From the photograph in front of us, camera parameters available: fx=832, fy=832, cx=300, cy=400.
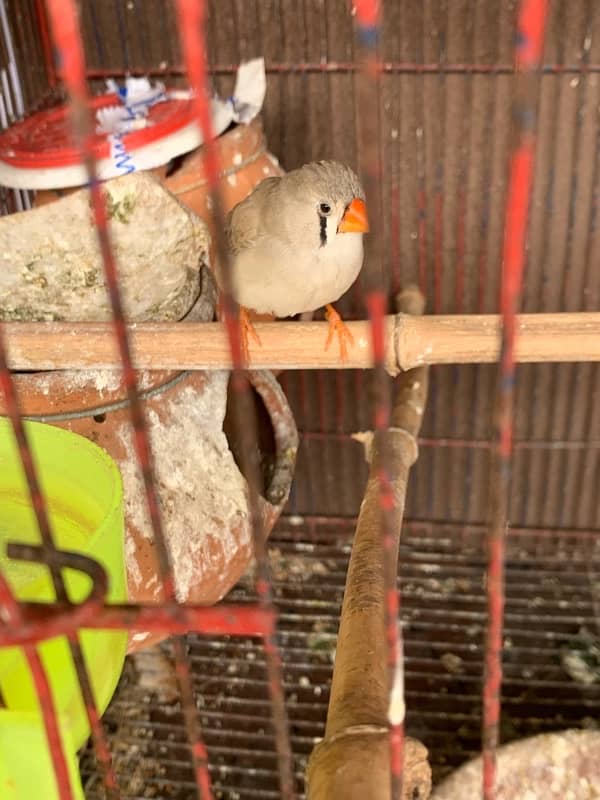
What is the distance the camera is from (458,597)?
75.7 inches

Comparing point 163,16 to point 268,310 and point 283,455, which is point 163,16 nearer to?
point 268,310

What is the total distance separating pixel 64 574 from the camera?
0.65 m

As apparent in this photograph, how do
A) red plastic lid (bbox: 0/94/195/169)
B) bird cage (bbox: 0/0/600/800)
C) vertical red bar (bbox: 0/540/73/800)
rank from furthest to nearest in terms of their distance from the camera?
red plastic lid (bbox: 0/94/195/169) < bird cage (bbox: 0/0/600/800) < vertical red bar (bbox: 0/540/73/800)

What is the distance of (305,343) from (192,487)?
1.08 feet

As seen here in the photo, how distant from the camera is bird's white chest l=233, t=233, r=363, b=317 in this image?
123cm

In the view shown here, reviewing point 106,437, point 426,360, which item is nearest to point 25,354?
point 106,437

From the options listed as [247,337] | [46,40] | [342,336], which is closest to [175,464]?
[247,337]

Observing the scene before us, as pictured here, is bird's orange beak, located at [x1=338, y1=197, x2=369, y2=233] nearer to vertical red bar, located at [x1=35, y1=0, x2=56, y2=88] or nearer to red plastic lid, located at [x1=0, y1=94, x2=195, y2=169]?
red plastic lid, located at [x1=0, y1=94, x2=195, y2=169]

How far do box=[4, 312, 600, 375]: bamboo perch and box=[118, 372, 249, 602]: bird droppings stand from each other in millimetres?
187

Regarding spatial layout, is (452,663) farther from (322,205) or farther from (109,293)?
(109,293)

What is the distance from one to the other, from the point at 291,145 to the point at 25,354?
0.95 m

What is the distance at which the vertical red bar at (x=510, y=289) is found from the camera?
1.19 feet

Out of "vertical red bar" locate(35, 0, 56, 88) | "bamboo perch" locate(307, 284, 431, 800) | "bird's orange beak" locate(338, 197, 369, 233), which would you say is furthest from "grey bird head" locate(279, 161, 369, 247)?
"vertical red bar" locate(35, 0, 56, 88)

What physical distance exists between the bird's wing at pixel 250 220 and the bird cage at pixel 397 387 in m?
0.05
